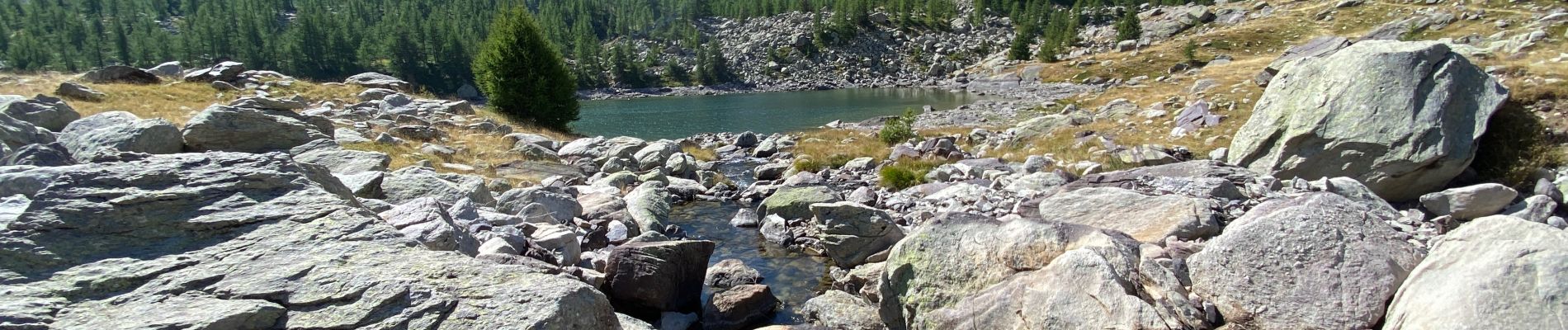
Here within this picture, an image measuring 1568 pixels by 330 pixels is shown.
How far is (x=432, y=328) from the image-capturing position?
Result: 704 cm

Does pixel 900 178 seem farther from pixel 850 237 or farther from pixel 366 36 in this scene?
pixel 366 36

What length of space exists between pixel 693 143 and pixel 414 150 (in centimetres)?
2146

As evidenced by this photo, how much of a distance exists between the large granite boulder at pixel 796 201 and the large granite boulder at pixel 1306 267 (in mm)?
11432

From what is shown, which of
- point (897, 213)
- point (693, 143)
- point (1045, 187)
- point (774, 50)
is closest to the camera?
point (1045, 187)

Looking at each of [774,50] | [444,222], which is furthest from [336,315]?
[774,50]

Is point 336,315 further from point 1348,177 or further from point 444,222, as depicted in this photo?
point 1348,177

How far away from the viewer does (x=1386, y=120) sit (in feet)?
50.7

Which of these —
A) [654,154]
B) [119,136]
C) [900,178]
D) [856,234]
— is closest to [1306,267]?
[856,234]

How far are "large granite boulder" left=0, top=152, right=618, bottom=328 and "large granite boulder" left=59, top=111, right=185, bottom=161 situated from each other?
846cm

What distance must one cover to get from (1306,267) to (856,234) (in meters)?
9.06

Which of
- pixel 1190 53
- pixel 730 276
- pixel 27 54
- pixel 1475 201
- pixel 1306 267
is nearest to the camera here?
Result: pixel 1306 267

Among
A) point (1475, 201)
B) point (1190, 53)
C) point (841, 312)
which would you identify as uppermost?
point (1475, 201)

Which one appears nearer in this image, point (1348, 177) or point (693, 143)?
point (1348, 177)

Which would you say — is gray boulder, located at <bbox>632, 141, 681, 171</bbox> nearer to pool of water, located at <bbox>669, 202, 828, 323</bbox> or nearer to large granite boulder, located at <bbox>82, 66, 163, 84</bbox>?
pool of water, located at <bbox>669, 202, 828, 323</bbox>
